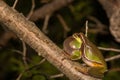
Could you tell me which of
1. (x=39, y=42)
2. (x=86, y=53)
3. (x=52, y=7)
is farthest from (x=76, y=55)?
(x=52, y=7)

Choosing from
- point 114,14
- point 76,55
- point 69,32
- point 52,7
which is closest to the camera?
point 76,55

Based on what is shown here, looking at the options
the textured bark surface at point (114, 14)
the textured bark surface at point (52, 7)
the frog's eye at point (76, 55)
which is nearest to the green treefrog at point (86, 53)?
the frog's eye at point (76, 55)

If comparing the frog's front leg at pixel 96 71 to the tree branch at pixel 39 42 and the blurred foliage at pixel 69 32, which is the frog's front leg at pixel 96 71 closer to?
the tree branch at pixel 39 42

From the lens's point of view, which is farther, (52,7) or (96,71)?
(52,7)

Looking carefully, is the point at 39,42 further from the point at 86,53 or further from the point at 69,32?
the point at 69,32

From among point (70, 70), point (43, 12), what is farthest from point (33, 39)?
point (43, 12)

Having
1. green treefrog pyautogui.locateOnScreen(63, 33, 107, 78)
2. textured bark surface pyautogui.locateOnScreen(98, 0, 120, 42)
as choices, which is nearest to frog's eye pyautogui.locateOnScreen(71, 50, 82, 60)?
green treefrog pyautogui.locateOnScreen(63, 33, 107, 78)

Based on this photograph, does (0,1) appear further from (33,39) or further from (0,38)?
(0,38)

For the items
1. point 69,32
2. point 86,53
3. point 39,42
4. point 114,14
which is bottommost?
point 69,32
